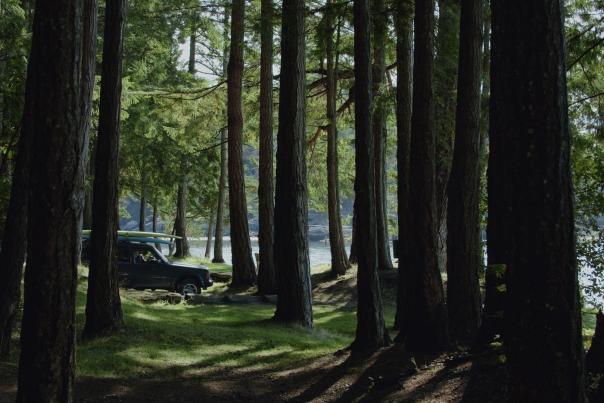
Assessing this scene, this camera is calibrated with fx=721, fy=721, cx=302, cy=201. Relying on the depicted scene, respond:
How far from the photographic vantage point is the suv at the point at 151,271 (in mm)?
20969

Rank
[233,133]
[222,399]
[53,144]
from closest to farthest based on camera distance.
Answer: [53,144]
[222,399]
[233,133]

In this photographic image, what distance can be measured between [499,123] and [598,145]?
10.2 metres

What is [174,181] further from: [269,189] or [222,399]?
[222,399]

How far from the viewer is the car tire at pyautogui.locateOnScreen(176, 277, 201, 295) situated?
21.3 metres

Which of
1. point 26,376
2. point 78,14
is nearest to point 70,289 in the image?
point 26,376

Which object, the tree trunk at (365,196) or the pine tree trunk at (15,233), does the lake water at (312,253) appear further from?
the pine tree trunk at (15,233)

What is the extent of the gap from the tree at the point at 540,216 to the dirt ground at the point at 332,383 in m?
2.57

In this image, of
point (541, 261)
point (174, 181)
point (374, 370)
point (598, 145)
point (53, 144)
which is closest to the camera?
point (541, 261)

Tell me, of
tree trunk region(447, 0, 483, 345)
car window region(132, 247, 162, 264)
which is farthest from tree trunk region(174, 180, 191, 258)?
tree trunk region(447, 0, 483, 345)

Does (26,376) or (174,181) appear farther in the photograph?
(174,181)

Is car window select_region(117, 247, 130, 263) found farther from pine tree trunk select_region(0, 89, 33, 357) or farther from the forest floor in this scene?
pine tree trunk select_region(0, 89, 33, 357)

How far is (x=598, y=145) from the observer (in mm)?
13891

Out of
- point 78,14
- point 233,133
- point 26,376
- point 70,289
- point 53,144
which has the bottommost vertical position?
point 26,376

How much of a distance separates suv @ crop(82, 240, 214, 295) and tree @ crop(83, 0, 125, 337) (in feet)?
30.2
